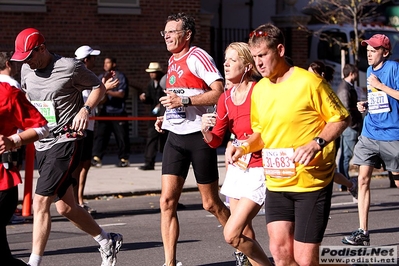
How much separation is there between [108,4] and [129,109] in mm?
2435

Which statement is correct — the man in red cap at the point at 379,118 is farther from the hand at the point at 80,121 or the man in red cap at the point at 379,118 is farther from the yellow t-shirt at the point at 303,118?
the yellow t-shirt at the point at 303,118

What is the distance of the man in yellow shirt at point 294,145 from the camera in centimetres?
594

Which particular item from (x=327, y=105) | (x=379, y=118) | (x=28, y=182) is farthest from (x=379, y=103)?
(x=28, y=182)

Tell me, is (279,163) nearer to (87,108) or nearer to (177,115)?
(177,115)

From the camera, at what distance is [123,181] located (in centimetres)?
1592

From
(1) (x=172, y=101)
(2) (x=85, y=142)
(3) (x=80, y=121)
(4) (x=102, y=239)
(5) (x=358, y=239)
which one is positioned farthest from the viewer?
(2) (x=85, y=142)

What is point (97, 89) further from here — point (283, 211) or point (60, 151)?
point (283, 211)

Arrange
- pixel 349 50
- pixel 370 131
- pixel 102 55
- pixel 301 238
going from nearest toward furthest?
1. pixel 301 238
2. pixel 370 131
3. pixel 102 55
4. pixel 349 50

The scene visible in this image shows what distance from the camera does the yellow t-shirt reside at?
5.96 metres

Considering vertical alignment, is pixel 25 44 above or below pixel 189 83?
above

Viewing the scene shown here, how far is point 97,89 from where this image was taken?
27.7ft

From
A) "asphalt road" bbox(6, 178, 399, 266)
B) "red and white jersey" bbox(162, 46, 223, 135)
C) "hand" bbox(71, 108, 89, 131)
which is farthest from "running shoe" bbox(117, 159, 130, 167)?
"hand" bbox(71, 108, 89, 131)

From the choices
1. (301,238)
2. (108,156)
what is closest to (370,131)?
(301,238)

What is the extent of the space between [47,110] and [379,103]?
364 cm
